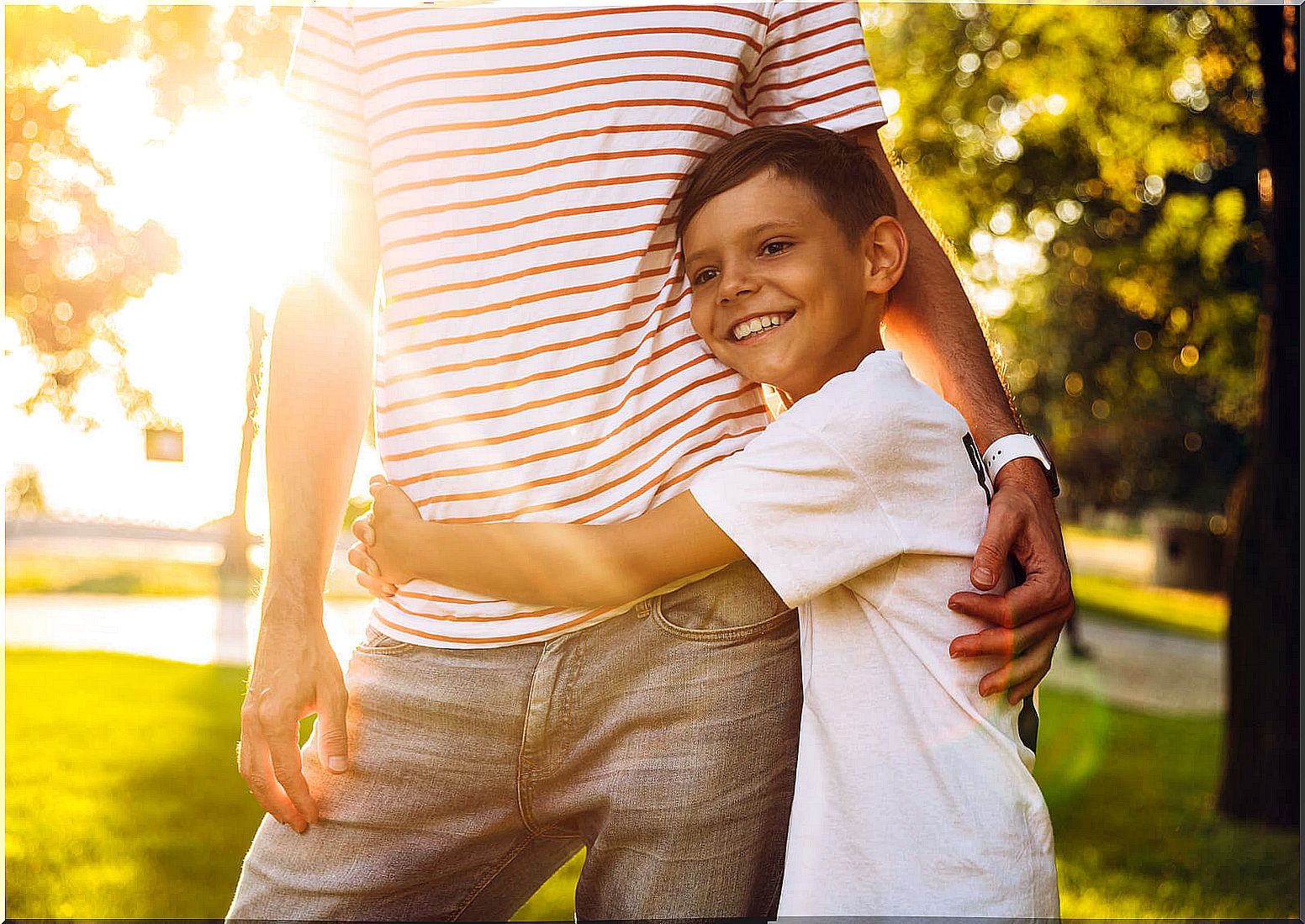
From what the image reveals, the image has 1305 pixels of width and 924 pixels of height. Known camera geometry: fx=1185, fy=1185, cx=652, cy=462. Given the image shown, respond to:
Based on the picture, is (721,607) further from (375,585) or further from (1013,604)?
(375,585)

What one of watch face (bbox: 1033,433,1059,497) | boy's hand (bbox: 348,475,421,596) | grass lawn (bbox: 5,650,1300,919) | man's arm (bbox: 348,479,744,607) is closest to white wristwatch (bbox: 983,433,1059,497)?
watch face (bbox: 1033,433,1059,497)

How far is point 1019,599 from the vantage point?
1.63 m

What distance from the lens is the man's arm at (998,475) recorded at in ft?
5.34

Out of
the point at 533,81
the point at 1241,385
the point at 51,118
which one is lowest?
the point at 1241,385

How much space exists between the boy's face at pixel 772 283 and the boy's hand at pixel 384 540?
0.52 metres

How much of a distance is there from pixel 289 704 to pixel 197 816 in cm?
495

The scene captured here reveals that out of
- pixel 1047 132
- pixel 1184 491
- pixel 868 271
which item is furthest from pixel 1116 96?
pixel 1184 491

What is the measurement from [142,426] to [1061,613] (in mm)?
8305

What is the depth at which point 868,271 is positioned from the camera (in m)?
1.91

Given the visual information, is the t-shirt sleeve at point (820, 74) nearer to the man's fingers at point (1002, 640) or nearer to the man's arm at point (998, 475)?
the man's arm at point (998, 475)

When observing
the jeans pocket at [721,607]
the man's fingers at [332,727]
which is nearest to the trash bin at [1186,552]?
the jeans pocket at [721,607]

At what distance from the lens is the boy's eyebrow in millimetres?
1797

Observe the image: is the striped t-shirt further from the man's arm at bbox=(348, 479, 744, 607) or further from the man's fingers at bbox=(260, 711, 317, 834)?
the man's fingers at bbox=(260, 711, 317, 834)

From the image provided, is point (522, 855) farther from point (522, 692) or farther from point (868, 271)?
point (868, 271)
